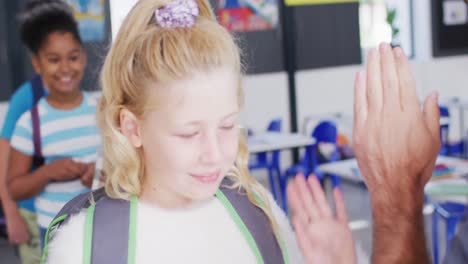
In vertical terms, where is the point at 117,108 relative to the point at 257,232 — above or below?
above

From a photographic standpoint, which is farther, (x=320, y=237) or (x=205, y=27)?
(x=205, y=27)

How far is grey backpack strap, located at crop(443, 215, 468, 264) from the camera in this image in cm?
90

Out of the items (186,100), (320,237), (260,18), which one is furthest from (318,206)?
(260,18)

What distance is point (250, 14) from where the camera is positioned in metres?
7.21

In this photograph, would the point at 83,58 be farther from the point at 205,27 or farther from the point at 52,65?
the point at 205,27

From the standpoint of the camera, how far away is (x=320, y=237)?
1.13 meters

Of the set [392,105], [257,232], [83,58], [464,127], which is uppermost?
[83,58]

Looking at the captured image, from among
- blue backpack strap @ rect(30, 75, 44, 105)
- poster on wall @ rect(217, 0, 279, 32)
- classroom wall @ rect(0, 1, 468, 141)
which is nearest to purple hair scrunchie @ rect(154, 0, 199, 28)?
blue backpack strap @ rect(30, 75, 44, 105)

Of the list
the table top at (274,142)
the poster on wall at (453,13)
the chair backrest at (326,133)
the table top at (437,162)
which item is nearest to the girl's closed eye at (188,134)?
the table top at (437,162)

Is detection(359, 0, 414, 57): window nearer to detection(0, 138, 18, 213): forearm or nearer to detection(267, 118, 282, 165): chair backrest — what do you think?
detection(267, 118, 282, 165): chair backrest

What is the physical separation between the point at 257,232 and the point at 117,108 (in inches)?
15.5

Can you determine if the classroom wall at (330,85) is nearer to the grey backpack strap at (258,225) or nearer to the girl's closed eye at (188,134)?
the grey backpack strap at (258,225)

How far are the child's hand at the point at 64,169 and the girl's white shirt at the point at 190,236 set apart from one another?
0.85 m

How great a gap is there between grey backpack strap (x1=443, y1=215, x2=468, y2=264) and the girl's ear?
0.69m
